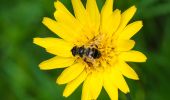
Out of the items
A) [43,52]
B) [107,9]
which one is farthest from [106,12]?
[43,52]

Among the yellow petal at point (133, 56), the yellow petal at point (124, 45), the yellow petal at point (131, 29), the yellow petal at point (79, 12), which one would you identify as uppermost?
the yellow petal at point (79, 12)

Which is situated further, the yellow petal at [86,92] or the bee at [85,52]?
the yellow petal at [86,92]

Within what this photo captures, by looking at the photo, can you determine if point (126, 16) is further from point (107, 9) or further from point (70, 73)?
point (70, 73)

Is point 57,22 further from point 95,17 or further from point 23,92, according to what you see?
point 23,92

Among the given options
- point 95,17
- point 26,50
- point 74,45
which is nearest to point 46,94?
point 26,50

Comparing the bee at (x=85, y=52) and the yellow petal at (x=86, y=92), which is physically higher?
the bee at (x=85, y=52)

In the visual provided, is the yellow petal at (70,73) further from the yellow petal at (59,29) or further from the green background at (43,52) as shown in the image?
the green background at (43,52)

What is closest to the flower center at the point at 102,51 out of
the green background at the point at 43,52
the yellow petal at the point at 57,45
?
the yellow petal at the point at 57,45

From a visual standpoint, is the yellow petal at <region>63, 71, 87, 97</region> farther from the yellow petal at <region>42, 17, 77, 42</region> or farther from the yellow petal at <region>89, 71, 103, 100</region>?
the yellow petal at <region>42, 17, 77, 42</region>
